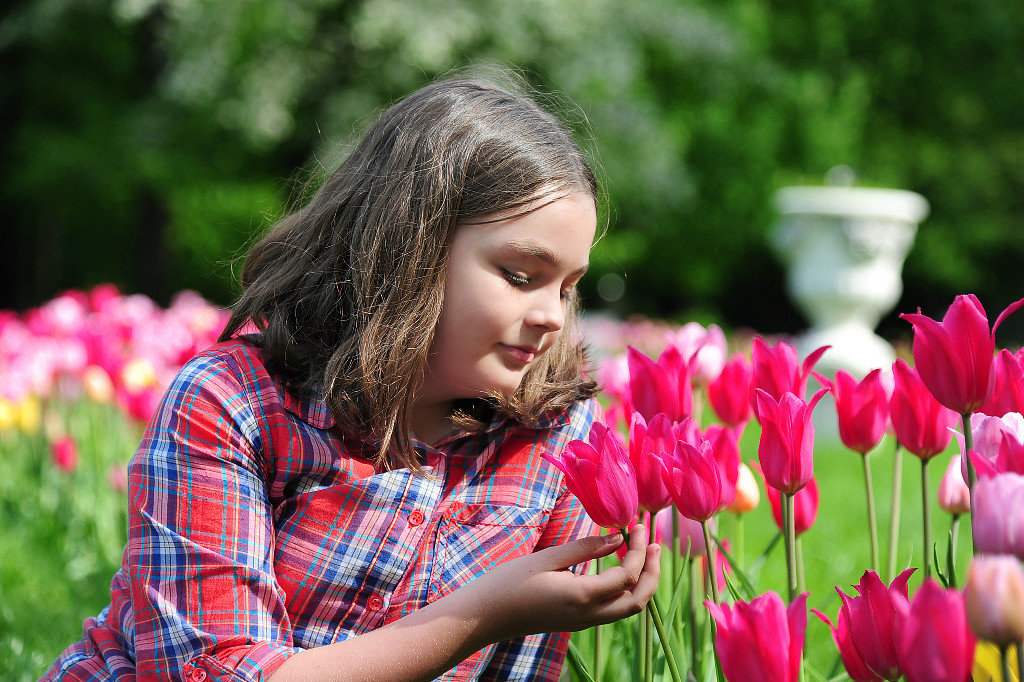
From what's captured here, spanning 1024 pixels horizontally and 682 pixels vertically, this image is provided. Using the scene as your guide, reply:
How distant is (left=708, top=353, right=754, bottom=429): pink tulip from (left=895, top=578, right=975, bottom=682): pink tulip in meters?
0.96

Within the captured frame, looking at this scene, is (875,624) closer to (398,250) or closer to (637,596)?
(637,596)

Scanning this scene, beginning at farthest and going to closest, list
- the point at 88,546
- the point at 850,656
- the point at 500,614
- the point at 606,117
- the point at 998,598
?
the point at 606,117, the point at 88,546, the point at 500,614, the point at 850,656, the point at 998,598

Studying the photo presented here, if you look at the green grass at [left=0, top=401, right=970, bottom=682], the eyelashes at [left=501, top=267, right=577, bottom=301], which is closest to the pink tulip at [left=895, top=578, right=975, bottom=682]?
the eyelashes at [left=501, top=267, right=577, bottom=301]

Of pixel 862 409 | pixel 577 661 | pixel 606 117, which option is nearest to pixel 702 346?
pixel 862 409

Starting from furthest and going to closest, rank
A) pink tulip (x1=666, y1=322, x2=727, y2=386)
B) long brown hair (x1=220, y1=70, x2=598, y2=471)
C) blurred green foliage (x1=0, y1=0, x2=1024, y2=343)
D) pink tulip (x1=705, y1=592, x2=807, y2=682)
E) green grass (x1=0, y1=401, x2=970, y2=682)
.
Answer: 1. blurred green foliage (x1=0, y1=0, x2=1024, y2=343)
2. green grass (x1=0, y1=401, x2=970, y2=682)
3. pink tulip (x1=666, y1=322, x2=727, y2=386)
4. long brown hair (x1=220, y1=70, x2=598, y2=471)
5. pink tulip (x1=705, y1=592, x2=807, y2=682)

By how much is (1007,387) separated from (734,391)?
23.1 inches

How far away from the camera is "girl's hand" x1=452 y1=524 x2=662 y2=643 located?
45.0 inches

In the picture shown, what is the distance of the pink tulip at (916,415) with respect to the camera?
4.21ft

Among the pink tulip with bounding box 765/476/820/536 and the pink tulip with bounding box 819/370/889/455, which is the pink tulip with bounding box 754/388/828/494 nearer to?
the pink tulip with bounding box 819/370/889/455

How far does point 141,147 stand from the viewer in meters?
11.7

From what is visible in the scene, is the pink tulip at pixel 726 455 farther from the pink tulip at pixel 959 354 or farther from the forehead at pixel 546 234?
the pink tulip at pixel 959 354

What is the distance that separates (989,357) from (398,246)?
0.83 meters

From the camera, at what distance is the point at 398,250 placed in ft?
4.93

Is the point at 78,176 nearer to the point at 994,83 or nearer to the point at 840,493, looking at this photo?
the point at 840,493
